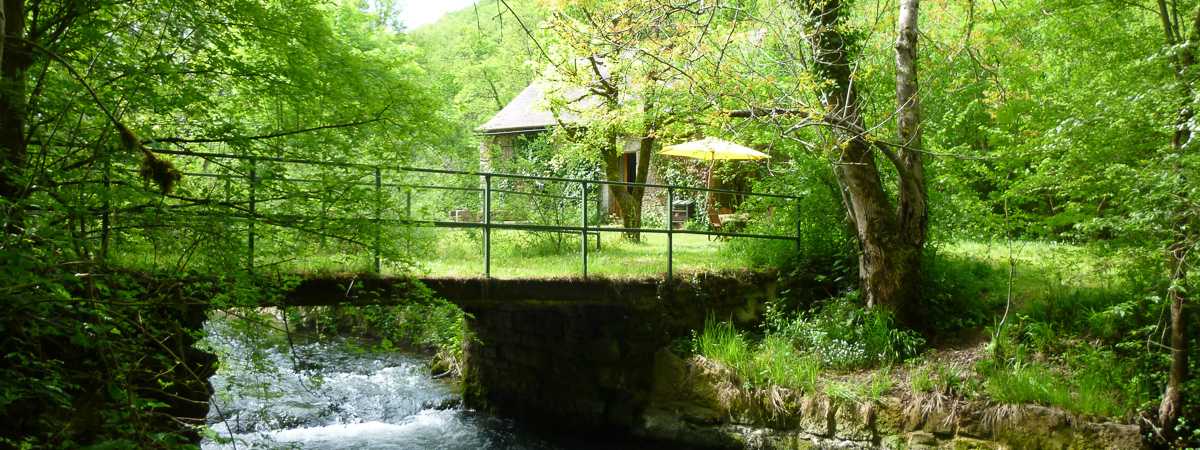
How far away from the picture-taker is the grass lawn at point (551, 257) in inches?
343

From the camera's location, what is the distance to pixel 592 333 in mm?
9258

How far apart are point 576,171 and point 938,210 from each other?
11.1 metres

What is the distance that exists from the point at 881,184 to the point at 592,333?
3.68 meters

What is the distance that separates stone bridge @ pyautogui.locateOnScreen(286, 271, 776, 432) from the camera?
29.0 feet

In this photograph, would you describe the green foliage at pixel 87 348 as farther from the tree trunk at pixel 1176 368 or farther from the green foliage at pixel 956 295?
the green foliage at pixel 956 295

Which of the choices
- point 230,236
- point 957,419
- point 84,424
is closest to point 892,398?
point 957,419

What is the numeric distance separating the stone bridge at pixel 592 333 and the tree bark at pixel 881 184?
1.53m

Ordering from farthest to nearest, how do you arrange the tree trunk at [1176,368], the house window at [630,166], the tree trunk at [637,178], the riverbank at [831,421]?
the house window at [630,166]
the tree trunk at [637,178]
the riverbank at [831,421]
the tree trunk at [1176,368]

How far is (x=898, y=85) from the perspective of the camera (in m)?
8.55

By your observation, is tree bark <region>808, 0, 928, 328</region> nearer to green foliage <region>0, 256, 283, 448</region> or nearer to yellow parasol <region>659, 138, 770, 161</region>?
yellow parasol <region>659, 138, 770, 161</region>

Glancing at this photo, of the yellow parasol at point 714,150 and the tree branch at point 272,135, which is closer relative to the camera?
the tree branch at point 272,135

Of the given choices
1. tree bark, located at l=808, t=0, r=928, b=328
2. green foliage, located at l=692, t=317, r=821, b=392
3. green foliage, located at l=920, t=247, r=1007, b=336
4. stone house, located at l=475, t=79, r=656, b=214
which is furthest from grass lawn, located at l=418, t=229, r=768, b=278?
stone house, located at l=475, t=79, r=656, b=214

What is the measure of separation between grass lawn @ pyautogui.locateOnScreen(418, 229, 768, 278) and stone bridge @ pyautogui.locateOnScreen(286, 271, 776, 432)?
0.20 metres

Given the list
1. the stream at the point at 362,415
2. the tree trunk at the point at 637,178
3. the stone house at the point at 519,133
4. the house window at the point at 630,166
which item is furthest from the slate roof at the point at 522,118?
the stream at the point at 362,415
